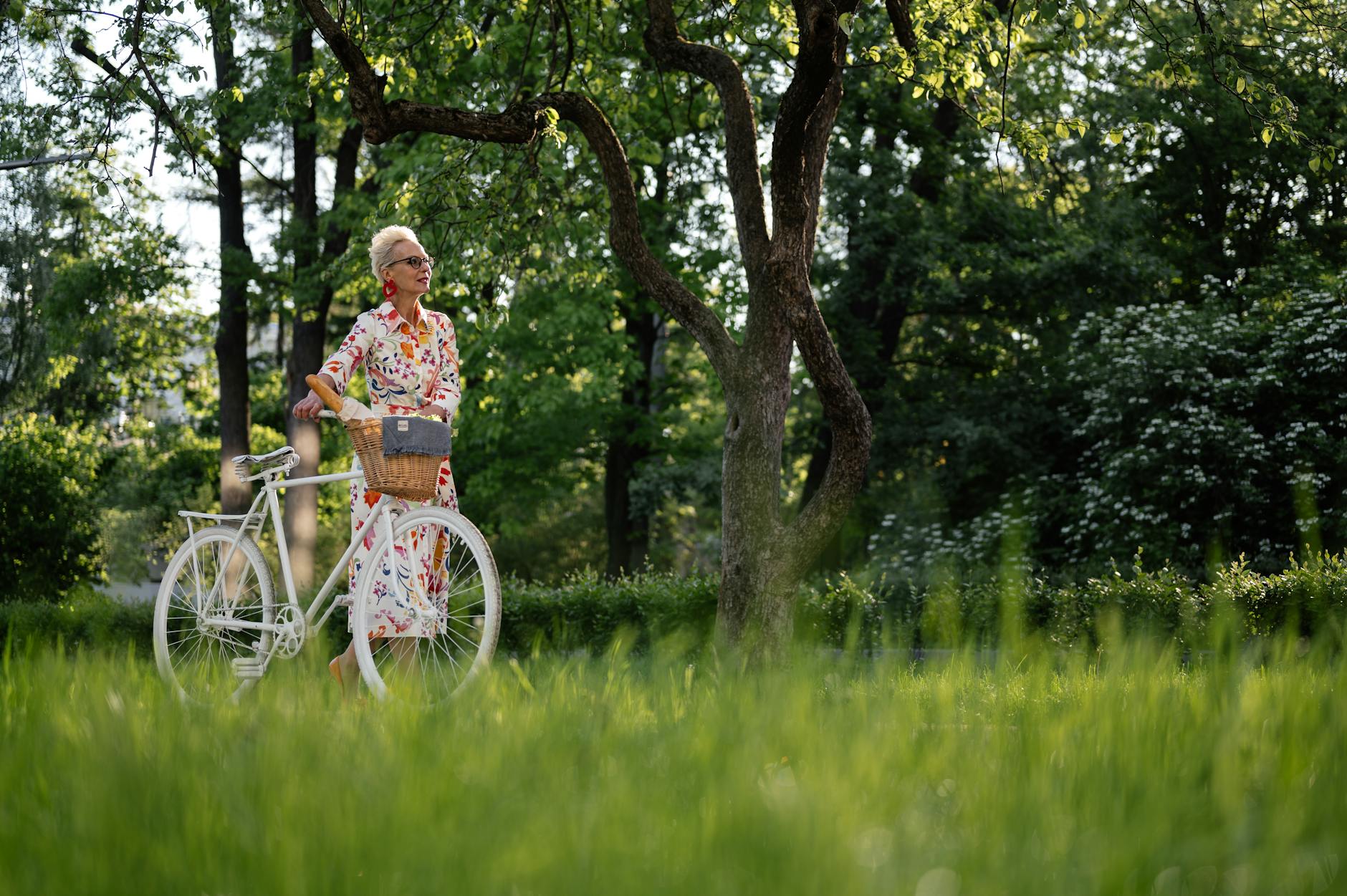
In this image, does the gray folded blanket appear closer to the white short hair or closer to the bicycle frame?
the bicycle frame

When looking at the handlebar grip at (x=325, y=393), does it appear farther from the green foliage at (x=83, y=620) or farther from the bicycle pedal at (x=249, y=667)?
the green foliage at (x=83, y=620)

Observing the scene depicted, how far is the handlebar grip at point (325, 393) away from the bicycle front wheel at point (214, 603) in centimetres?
104

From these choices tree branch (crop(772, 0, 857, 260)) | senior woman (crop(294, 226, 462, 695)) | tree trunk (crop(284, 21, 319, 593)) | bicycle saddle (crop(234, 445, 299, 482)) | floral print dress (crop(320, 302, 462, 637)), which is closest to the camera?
floral print dress (crop(320, 302, 462, 637))

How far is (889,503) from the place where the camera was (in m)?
21.6

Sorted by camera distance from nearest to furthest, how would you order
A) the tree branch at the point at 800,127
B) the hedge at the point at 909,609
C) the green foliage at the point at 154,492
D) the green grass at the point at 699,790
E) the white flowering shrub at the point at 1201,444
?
the green grass at the point at 699,790 < the tree branch at the point at 800,127 < the hedge at the point at 909,609 < the white flowering shrub at the point at 1201,444 < the green foliage at the point at 154,492

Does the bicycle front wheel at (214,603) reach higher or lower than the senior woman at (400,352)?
lower

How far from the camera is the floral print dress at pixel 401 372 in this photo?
5.70m

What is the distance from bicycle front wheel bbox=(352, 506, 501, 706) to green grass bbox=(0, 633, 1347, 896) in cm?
124

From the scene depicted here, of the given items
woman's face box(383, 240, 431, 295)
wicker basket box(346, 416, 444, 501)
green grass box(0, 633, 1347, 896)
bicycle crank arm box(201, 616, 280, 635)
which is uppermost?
woman's face box(383, 240, 431, 295)

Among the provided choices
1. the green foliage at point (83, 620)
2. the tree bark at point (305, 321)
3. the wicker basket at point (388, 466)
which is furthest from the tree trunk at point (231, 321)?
the wicker basket at point (388, 466)

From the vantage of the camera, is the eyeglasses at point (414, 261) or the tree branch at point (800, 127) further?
the tree branch at point (800, 127)

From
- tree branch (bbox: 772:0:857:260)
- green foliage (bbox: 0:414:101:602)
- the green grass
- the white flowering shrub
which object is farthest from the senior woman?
green foliage (bbox: 0:414:101:602)

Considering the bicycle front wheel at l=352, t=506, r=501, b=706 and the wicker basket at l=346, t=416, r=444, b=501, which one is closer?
the bicycle front wheel at l=352, t=506, r=501, b=706

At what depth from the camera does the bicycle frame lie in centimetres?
550
